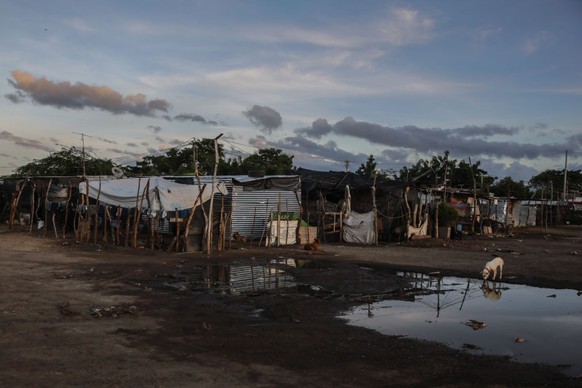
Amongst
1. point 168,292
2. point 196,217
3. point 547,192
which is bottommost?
point 168,292

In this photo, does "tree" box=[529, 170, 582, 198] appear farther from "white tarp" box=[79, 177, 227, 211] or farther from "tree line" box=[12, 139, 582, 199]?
"white tarp" box=[79, 177, 227, 211]

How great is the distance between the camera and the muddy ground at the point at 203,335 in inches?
221

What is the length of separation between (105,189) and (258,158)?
24.2 meters

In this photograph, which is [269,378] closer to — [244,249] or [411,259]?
[411,259]

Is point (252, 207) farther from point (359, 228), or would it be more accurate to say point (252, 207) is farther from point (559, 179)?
point (559, 179)

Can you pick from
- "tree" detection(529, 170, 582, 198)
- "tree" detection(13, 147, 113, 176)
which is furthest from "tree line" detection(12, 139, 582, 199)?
"tree" detection(529, 170, 582, 198)

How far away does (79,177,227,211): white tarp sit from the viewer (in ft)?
62.1

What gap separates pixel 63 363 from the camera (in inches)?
228

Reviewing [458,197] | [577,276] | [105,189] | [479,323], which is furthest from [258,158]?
[479,323]

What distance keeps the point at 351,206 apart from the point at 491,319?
19208 millimetres

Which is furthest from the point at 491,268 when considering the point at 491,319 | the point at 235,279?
the point at 235,279

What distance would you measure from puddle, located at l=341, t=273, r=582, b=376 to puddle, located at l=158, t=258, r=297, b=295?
276 centimetres

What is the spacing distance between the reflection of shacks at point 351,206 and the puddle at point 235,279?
31.7ft

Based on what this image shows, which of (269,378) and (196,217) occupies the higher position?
(196,217)
